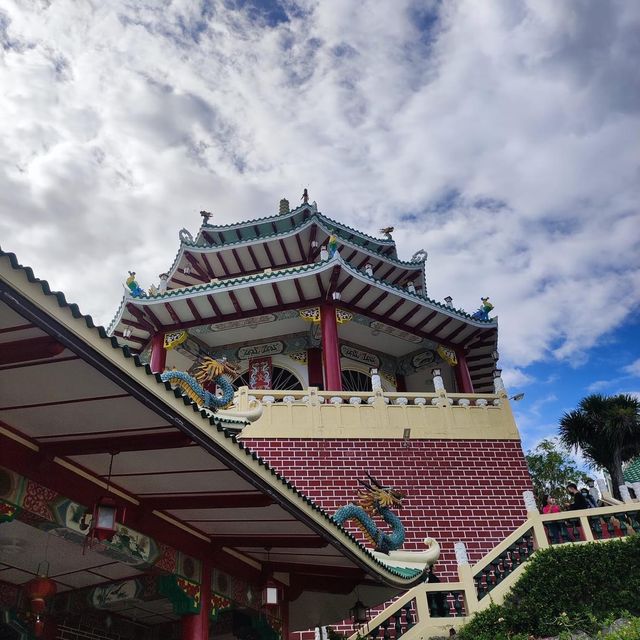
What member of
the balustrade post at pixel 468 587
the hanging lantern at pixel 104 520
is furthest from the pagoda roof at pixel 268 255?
the hanging lantern at pixel 104 520

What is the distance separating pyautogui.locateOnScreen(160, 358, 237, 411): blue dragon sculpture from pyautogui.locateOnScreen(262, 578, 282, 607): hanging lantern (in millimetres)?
2211

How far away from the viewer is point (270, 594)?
7.36 meters

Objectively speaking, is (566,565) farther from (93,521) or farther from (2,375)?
(2,375)

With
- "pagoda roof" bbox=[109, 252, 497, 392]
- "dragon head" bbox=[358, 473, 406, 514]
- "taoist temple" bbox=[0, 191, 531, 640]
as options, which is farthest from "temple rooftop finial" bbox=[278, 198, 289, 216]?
"dragon head" bbox=[358, 473, 406, 514]

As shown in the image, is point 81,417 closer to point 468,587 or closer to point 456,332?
point 468,587

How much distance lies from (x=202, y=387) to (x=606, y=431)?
1749cm

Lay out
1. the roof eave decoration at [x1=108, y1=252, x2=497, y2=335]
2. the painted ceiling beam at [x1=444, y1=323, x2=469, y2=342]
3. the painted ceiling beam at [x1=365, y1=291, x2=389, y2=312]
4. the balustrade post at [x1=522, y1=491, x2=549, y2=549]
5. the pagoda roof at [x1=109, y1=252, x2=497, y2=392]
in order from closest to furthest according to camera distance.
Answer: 1. the balustrade post at [x1=522, y1=491, x2=549, y2=549]
2. the roof eave decoration at [x1=108, y1=252, x2=497, y2=335]
3. the pagoda roof at [x1=109, y1=252, x2=497, y2=392]
4. the painted ceiling beam at [x1=365, y1=291, x2=389, y2=312]
5. the painted ceiling beam at [x1=444, y1=323, x2=469, y2=342]

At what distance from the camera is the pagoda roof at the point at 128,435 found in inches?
137

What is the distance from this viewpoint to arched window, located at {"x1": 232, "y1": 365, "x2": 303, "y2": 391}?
54.5 ft

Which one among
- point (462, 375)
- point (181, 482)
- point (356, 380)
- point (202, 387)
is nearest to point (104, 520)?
point (181, 482)

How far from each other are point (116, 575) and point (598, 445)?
1886 cm

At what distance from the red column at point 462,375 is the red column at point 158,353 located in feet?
25.4

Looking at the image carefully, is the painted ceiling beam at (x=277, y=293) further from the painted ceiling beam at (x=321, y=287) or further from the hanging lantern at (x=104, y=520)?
the hanging lantern at (x=104, y=520)

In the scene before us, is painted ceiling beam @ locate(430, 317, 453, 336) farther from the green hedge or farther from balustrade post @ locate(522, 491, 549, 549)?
the green hedge
